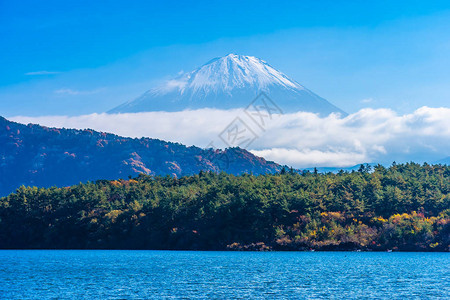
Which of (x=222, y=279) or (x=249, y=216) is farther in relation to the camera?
(x=249, y=216)

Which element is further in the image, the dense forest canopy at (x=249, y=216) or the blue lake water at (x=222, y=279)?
the dense forest canopy at (x=249, y=216)

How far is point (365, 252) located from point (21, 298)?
62.5 metres

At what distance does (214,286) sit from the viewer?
140 feet

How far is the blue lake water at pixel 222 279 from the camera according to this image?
3884 cm

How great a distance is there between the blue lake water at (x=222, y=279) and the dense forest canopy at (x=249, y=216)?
25589 mm

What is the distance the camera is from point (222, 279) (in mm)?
46906

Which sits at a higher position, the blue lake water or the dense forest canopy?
the dense forest canopy

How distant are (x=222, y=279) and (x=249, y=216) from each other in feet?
155

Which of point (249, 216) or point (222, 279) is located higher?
point (249, 216)

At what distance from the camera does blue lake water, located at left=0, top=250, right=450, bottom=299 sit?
38.8 m

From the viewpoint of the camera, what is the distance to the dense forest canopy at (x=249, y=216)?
91.1 meters

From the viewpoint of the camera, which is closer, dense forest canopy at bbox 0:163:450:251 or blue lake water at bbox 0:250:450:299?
blue lake water at bbox 0:250:450:299

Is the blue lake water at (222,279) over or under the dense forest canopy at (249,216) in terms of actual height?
under

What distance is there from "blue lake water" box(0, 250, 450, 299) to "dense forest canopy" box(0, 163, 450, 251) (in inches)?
1007
